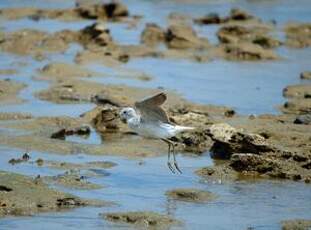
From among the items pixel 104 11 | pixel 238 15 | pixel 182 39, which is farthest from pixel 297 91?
pixel 104 11

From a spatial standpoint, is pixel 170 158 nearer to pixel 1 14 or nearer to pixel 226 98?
pixel 226 98

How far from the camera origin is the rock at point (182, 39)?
62.7 feet

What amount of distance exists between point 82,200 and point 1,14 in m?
15.3

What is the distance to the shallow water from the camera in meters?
8.45

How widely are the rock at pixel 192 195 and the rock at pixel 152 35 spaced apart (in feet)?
34.5

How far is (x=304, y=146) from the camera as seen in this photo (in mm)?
11102

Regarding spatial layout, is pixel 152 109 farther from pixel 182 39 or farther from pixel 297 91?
pixel 182 39

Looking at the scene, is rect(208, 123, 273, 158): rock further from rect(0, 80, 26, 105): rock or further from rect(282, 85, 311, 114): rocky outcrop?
rect(0, 80, 26, 105): rock

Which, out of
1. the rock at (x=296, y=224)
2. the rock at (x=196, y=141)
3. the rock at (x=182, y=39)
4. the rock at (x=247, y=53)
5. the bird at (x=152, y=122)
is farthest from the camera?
the rock at (x=182, y=39)

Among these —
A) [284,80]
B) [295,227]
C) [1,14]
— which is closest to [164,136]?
[295,227]

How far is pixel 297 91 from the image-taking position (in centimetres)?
1447

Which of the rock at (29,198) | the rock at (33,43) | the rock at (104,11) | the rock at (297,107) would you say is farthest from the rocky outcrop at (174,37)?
the rock at (29,198)

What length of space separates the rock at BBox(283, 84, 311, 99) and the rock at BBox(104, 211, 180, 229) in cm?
635

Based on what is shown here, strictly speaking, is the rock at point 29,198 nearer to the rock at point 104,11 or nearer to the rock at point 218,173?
the rock at point 218,173
